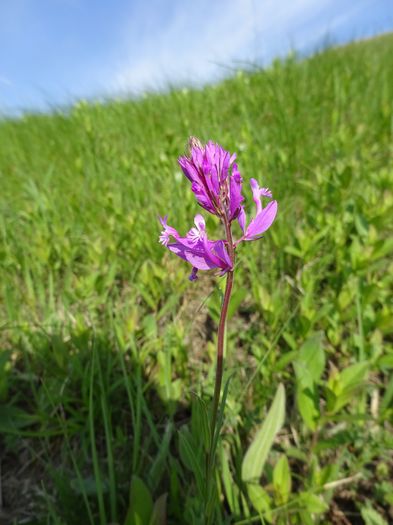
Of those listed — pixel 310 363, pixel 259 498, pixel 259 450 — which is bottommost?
pixel 259 498

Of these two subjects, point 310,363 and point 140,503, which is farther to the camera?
point 310,363

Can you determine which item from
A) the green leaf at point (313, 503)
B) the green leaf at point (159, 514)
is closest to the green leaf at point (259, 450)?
the green leaf at point (313, 503)

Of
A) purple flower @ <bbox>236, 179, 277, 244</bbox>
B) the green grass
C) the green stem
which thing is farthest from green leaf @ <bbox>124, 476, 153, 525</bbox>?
purple flower @ <bbox>236, 179, 277, 244</bbox>

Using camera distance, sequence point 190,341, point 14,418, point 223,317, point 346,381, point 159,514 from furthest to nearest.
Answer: point 190,341, point 14,418, point 346,381, point 159,514, point 223,317

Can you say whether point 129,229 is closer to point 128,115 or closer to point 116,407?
point 116,407

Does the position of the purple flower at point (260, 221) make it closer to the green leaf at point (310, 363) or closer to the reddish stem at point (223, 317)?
the reddish stem at point (223, 317)

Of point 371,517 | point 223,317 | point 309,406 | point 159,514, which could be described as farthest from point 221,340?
point 371,517

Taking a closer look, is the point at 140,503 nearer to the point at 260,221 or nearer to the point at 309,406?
the point at 309,406
